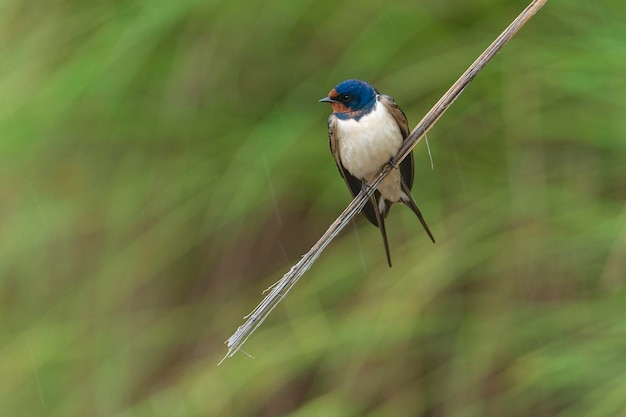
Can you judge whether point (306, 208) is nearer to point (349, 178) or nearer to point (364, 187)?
point (349, 178)

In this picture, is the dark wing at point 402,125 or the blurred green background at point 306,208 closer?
the dark wing at point 402,125

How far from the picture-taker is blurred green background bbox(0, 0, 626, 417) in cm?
181

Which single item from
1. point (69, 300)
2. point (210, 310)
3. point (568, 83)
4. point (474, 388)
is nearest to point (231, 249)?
point (210, 310)

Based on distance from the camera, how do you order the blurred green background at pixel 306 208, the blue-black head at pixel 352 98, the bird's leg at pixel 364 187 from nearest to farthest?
the bird's leg at pixel 364 187 < the blue-black head at pixel 352 98 < the blurred green background at pixel 306 208

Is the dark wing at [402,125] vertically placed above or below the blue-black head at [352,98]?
below

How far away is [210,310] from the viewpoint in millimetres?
2031

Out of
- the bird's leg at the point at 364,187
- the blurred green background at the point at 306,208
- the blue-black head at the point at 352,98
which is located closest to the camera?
the bird's leg at the point at 364,187

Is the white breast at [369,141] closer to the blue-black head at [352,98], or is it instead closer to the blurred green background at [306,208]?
the blue-black head at [352,98]

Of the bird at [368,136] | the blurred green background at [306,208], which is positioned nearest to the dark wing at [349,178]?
the bird at [368,136]

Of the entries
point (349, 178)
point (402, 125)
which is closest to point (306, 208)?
point (349, 178)

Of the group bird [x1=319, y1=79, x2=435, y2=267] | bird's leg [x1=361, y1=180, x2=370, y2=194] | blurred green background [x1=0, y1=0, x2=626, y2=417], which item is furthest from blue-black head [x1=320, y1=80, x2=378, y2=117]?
blurred green background [x1=0, y1=0, x2=626, y2=417]

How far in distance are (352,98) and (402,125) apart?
0.11m

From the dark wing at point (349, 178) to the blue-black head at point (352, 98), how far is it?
0.18 feet

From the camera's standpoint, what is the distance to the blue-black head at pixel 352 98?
5.20 ft
